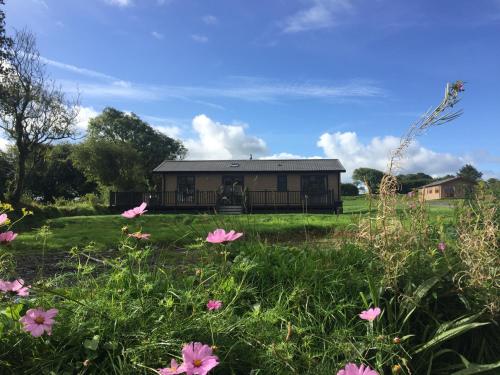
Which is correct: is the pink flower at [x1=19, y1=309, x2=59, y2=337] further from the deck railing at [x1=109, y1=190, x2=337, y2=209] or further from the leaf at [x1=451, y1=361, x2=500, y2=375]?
the deck railing at [x1=109, y1=190, x2=337, y2=209]

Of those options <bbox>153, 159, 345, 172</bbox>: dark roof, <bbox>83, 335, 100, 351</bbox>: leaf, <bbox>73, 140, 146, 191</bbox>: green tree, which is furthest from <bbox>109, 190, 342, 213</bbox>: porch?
<bbox>83, 335, 100, 351</bbox>: leaf

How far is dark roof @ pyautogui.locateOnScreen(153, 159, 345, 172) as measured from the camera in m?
26.6

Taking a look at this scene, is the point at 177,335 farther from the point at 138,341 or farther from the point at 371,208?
A: the point at 371,208

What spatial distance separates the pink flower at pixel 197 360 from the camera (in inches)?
47.8

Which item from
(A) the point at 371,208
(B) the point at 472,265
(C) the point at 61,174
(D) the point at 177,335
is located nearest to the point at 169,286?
(D) the point at 177,335

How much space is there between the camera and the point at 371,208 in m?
2.30

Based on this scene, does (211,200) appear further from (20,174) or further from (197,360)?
(197,360)

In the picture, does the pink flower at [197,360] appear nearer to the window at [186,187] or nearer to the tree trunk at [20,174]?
the tree trunk at [20,174]

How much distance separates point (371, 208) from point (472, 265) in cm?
56

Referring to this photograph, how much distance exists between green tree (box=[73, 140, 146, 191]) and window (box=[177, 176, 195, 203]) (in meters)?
5.72

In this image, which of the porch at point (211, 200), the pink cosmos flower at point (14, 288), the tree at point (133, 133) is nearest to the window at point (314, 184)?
the porch at point (211, 200)

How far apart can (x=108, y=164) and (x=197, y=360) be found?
30976 mm

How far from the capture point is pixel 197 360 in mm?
1268

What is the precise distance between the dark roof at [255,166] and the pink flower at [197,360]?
80.6 ft
